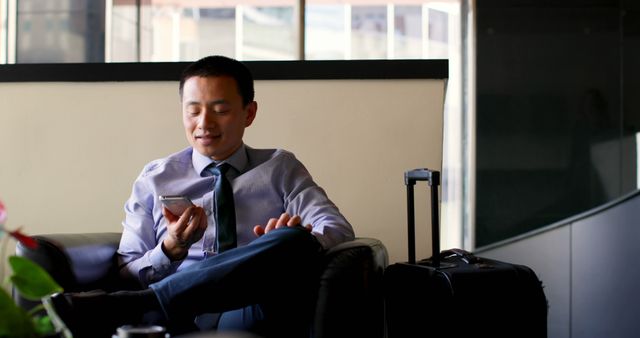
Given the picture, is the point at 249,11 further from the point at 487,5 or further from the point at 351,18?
the point at 487,5

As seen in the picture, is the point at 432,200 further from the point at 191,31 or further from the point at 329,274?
the point at 191,31

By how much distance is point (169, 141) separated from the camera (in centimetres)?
317

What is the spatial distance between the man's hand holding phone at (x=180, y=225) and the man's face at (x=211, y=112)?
0.87 feet

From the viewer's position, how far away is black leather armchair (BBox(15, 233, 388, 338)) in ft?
6.70

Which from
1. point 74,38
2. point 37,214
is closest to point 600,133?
point 74,38

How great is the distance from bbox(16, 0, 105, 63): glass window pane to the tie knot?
3.87m

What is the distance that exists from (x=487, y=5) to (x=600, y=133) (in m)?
1.23

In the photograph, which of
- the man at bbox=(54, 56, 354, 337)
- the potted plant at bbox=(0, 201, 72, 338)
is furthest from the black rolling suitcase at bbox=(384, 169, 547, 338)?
the potted plant at bbox=(0, 201, 72, 338)

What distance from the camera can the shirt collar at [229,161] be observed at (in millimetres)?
2672

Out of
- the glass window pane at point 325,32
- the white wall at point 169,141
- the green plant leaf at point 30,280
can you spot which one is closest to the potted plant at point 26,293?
the green plant leaf at point 30,280

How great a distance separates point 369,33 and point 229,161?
4350mm

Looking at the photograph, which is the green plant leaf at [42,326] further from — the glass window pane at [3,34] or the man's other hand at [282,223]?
the glass window pane at [3,34]

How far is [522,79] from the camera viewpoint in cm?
662

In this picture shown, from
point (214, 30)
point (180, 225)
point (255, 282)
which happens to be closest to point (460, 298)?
point (255, 282)
